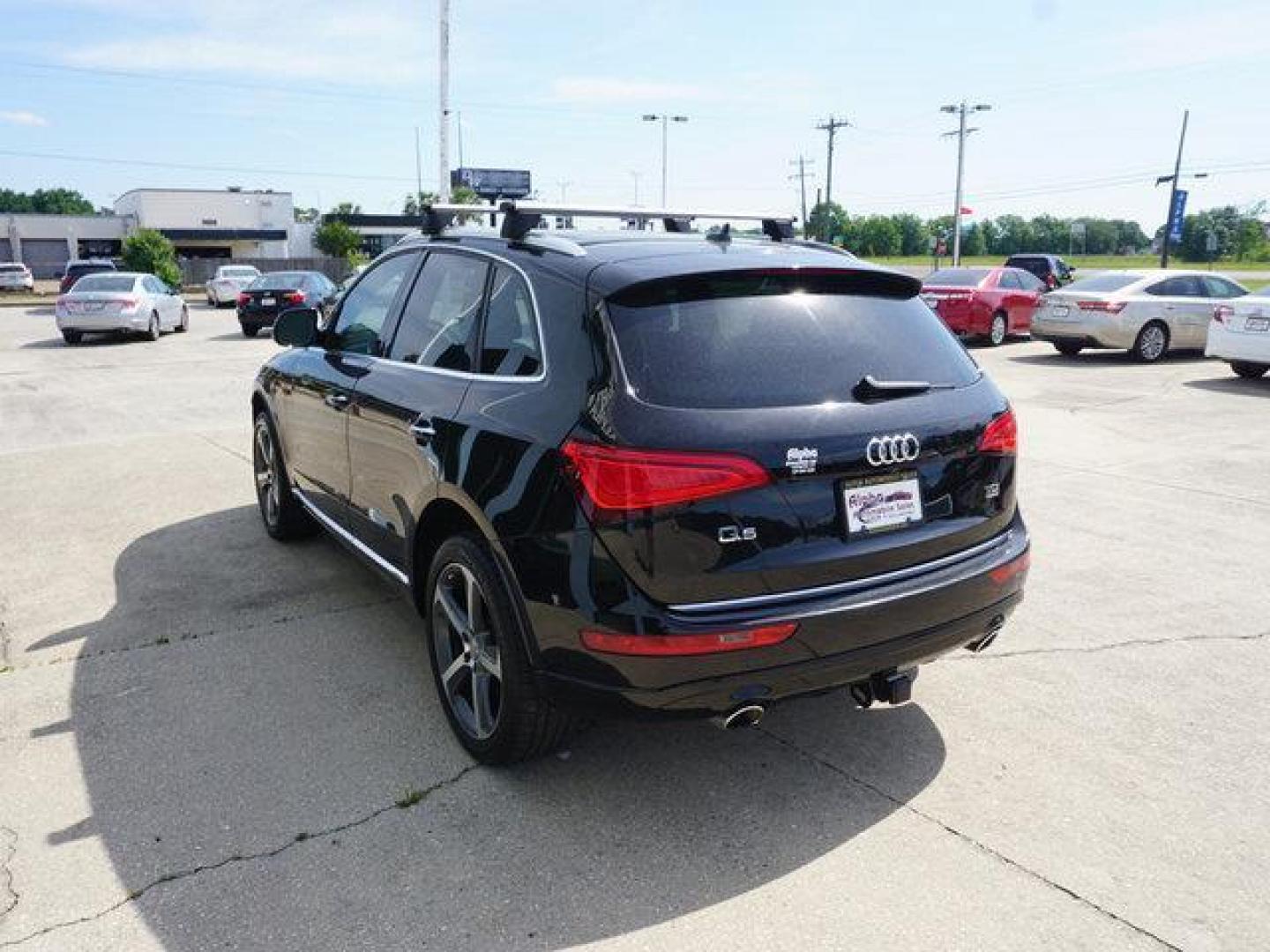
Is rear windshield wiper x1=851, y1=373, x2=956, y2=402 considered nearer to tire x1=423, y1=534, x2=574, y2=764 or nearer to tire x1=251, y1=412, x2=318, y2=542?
tire x1=423, y1=534, x2=574, y2=764

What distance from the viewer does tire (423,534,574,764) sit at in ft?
10.1

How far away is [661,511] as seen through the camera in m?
2.63

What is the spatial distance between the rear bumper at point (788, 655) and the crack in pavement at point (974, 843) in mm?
483

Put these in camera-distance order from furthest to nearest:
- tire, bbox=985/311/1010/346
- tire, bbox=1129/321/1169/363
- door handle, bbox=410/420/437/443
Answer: tire, bbox=985/311/1010/346 < tire, bbox=1129/321/1169/363 < door handle, bbox=410/420/437/443

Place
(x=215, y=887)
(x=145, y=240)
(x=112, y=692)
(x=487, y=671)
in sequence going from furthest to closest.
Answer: (x=145, y=240) → (x=112, y=692) → (x=487, y=671) → (x=215, y=887)

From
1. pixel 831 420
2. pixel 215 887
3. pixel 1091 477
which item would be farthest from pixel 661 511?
pixel 1091 477

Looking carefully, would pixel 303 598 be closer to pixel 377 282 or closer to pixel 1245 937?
pixel 377 282

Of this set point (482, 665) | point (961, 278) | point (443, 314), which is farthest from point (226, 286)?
point (482, 665)

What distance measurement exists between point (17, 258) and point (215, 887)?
90835 mm

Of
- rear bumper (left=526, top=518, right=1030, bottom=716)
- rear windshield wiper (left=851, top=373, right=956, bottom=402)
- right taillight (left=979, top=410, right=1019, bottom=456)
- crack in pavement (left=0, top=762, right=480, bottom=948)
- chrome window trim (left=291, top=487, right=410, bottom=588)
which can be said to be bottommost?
crack in pavement (left=0, top=762, right=480, bottom=948)

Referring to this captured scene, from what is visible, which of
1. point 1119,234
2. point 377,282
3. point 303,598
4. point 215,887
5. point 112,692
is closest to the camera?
point 215,887

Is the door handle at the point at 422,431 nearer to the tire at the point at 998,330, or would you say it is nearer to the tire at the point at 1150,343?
the tire at the point at 1150,343

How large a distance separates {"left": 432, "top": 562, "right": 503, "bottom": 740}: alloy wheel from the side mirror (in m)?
2.11

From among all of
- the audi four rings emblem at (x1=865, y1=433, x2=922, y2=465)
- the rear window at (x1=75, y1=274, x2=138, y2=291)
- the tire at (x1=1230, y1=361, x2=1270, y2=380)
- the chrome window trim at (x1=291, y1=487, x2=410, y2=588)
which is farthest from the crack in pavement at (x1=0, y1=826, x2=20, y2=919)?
the rear window at (x1=75, y1=274, x2=138, y2=291)
